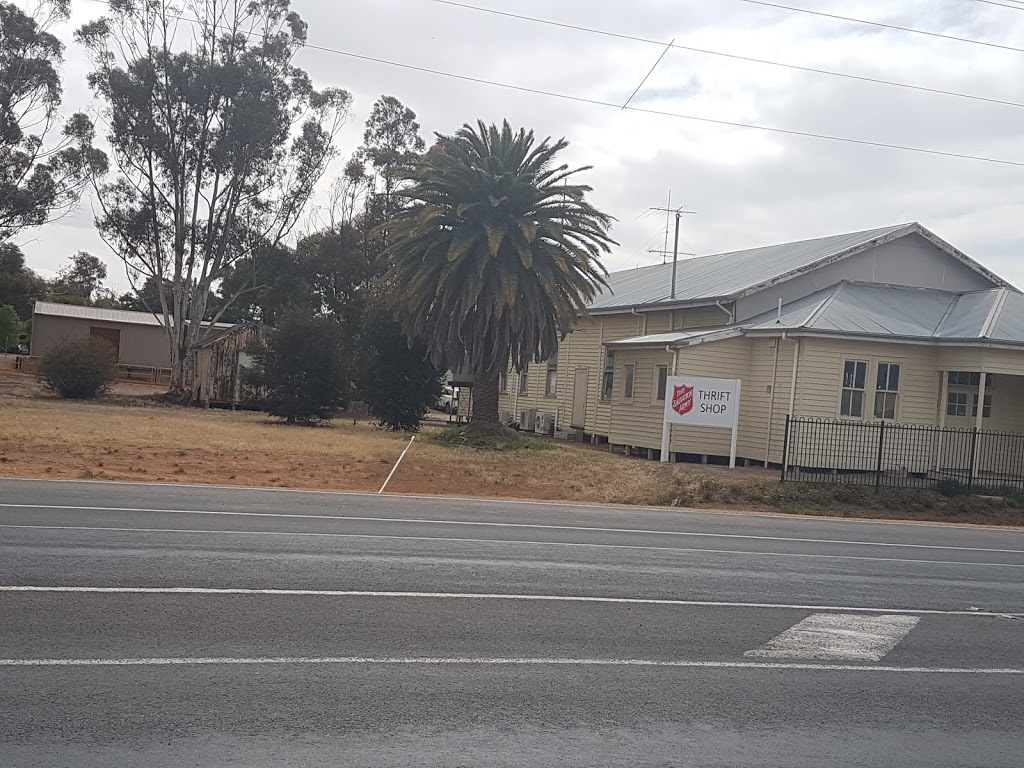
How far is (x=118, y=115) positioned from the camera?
142 feet

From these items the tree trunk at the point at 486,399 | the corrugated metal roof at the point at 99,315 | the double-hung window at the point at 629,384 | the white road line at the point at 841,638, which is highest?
the corrugated metal roof at the point at 99,315

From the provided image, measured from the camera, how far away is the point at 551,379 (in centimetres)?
3772

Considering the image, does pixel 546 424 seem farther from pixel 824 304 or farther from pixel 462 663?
pixel 462 663

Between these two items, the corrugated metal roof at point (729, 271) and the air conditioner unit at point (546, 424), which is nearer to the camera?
the corrugated metal roof at point (729, 271)

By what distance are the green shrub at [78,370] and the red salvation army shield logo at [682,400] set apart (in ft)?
87.8

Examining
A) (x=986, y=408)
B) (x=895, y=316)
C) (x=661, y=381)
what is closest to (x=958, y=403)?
(x=986, y=408)

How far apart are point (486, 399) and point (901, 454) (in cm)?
1083

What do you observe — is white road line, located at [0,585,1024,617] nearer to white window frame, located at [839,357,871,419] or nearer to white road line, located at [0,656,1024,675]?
white road line, located at [0,656,1024,675]

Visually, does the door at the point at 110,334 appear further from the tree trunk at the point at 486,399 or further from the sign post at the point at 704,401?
the sign post at the point at 704,401

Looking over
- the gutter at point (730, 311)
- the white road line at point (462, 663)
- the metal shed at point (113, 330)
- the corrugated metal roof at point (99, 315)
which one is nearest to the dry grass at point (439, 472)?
the gutter at point (730, 311)

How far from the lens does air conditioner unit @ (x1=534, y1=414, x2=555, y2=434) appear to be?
→ 3603cm

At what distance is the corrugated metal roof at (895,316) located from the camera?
968 inches

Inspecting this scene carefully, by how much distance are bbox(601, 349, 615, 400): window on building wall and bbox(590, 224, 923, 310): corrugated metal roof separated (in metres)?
1.71

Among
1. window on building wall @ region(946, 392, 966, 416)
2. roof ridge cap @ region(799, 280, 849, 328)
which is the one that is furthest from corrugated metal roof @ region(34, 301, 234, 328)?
window on building wall @ region(946, 392, 966, 416)
